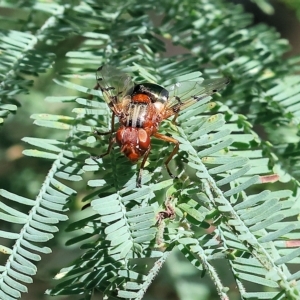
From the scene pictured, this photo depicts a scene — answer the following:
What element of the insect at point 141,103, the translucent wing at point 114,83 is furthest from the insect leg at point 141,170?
the translucent wing at point 114,83

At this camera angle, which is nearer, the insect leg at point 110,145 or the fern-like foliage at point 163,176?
the fern-like foliage at point 163,176

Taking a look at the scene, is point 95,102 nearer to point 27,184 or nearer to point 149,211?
point 149,211

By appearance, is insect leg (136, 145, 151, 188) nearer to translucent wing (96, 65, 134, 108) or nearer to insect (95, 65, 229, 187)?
insect (95, 65, 229, 187)

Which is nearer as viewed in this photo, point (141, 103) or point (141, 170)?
point (141, 170)

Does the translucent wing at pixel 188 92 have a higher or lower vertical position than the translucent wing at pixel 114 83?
higher

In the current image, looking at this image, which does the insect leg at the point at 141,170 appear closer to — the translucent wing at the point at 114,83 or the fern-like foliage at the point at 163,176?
the fern-like foliage at the point at 163,176

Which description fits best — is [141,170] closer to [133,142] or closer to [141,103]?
[133,142]

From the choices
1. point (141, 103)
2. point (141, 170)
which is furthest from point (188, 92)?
point (141, 170)
